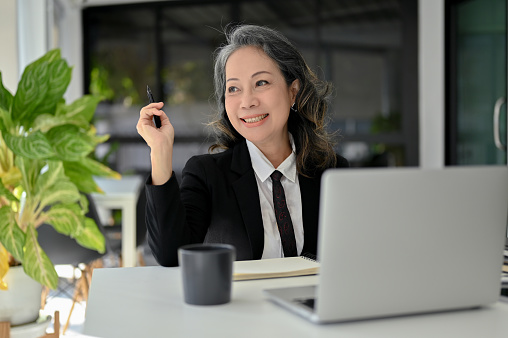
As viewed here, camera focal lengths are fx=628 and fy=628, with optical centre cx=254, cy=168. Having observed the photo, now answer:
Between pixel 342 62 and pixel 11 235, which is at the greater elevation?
pixel 342 62

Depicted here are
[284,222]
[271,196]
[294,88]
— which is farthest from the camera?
[294,88]

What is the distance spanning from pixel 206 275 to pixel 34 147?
1.40 feet

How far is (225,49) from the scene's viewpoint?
1.93 meters

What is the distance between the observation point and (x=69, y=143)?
1.20 metres

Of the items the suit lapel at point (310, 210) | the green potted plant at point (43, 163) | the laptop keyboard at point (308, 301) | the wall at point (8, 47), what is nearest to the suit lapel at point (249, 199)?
the suit lapel at point (310, 210)

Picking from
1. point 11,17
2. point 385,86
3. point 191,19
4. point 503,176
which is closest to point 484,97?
point 385,86

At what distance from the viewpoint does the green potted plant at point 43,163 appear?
1194 mm

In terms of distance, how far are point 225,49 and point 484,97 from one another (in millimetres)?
3696

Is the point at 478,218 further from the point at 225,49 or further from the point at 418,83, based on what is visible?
the point at 418,83

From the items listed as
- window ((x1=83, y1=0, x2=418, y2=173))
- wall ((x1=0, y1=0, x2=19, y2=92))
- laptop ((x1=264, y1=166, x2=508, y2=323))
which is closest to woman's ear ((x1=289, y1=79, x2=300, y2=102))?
laptop ((x1=264, y1=166, x2=508, y2=323))

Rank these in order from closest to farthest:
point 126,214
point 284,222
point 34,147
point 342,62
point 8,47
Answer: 1. point 34,147
2. point 284,222
3. point 8,47
4. point 126,214
5. point 342,62

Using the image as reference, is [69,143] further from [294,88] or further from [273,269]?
[294,88]

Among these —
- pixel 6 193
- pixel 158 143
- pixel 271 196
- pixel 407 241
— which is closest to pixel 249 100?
pixel 271 196

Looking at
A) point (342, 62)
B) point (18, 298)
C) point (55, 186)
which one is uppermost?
point (342, 62)
